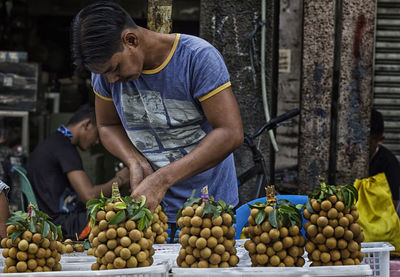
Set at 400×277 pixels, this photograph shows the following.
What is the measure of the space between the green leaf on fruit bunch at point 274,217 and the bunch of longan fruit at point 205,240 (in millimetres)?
140

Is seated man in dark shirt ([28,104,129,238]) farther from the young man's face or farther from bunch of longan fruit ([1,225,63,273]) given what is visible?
bunch of longan fruit ([1,225,63,273])

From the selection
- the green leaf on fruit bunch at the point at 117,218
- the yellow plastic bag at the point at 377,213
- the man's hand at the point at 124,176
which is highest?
the green leaf on fruit bunch at the point at 117,218

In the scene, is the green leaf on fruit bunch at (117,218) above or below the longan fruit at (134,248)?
above

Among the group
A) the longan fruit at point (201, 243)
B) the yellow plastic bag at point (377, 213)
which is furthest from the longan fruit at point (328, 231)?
the yellow plastic bag at point (377, 213)

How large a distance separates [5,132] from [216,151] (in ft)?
12.1

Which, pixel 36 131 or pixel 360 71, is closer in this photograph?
pixel 360 71

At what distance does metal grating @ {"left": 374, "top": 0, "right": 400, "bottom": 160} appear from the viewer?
5.09 meters

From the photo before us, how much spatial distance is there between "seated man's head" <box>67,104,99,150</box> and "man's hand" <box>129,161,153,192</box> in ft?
6.22

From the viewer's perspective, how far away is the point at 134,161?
2.60 m

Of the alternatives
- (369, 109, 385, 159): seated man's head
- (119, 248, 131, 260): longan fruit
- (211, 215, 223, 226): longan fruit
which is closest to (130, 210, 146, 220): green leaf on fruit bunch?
(119, 248, 131, 260): longan fruit

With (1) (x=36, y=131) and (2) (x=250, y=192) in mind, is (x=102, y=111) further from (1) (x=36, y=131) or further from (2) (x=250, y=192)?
(1) (x=36, y=131)

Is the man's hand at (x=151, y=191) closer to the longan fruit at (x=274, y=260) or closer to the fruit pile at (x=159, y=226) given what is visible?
the fruit pile at (x=159, y=226)

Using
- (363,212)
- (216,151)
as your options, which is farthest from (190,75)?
(363,212)

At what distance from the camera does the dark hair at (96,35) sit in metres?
2.20
